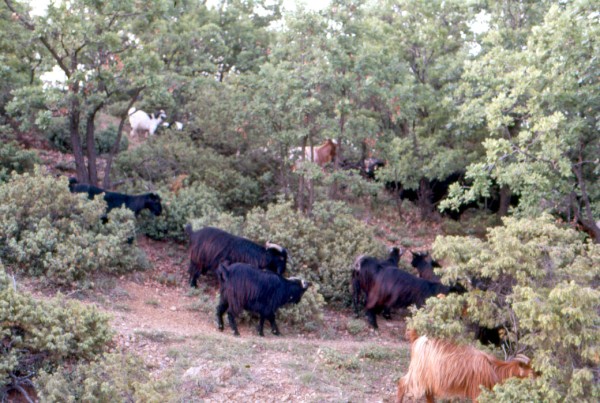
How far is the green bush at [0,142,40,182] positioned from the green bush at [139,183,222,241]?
8.45 ft

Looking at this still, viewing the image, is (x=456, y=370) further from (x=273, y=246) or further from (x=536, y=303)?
(x=273, y=246)

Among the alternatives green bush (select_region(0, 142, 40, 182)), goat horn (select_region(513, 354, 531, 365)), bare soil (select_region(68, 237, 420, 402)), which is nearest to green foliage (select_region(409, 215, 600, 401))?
goat horn (select_region(513, 354, 531, 365))

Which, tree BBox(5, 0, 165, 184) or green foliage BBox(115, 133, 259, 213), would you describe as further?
green foliage BBox(115, 133, 259, 213)

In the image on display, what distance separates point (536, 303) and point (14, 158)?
10.1 metres

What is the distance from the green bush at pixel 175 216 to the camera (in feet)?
40.5

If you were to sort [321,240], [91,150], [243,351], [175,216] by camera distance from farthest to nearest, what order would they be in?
[91,150]
[175,216]
[321,240]
[243,351]

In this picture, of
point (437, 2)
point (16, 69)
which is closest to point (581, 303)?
point (437, 2)

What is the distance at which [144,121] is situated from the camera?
60.6ft

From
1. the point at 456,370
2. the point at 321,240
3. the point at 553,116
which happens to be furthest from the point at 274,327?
the point at 553,116

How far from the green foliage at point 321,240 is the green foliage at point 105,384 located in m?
4.97

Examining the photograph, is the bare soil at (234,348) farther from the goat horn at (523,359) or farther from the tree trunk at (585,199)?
the tree trunk at (585,199)

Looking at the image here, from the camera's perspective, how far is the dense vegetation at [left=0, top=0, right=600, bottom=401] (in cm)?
661

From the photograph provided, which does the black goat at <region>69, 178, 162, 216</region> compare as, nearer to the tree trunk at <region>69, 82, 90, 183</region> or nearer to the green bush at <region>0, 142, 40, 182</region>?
the tree trunk at <region>69, 82, 90, 183</region>

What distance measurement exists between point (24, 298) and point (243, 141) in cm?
844
